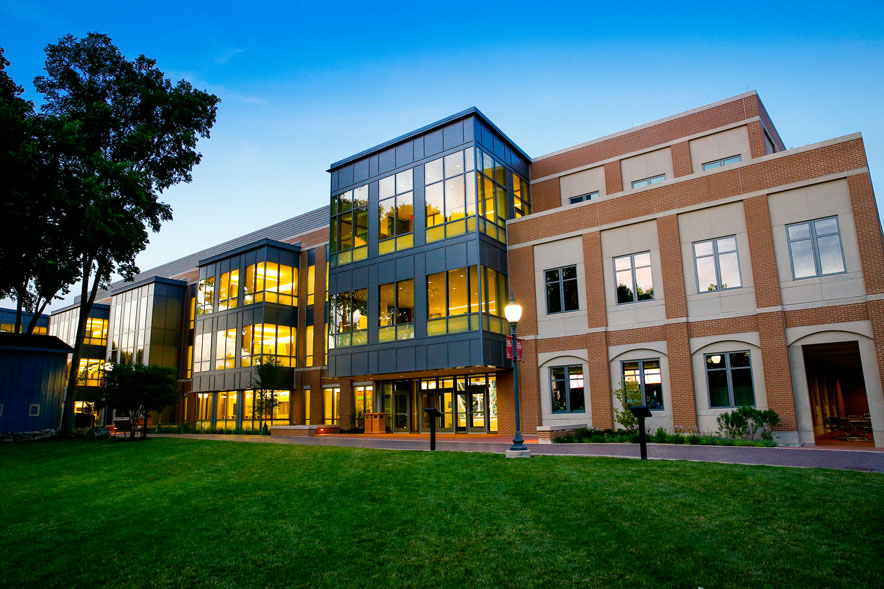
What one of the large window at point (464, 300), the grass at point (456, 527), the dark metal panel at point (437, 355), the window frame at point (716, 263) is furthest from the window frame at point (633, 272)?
the grass at point (456, 527)

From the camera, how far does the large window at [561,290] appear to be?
23750 mm

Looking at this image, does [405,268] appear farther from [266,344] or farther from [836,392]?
[836,392]

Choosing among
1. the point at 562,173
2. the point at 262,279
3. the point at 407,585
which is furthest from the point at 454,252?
the point at 407,585

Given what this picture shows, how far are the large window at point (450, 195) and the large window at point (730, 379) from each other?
10.9m

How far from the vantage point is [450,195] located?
84.2 ft

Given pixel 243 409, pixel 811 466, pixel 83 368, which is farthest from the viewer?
pixel 83 368

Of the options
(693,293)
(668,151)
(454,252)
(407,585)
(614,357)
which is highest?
(668,151)

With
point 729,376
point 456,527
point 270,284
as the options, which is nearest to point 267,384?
point 270,284

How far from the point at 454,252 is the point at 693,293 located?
9.78 metres

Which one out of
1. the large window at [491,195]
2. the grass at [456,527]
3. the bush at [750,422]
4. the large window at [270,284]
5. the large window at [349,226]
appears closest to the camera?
the grass at [456,527]

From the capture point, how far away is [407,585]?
5008 mm

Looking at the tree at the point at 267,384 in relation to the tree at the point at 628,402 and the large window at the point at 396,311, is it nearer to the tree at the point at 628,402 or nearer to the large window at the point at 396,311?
the large window at the point at 396,311

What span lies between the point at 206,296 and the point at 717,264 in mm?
31334

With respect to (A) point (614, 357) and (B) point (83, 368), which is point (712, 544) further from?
(B) point (83, 368)
